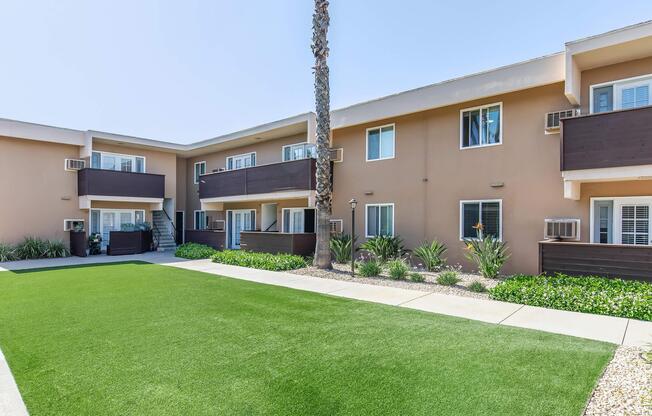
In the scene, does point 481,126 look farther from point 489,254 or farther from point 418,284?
point 418,284

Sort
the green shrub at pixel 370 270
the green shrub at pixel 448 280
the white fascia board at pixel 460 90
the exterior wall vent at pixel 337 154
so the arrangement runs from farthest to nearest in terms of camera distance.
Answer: the exterior wall vent at pixel 337 154
the green shrub at pixel 370 270
the white fascia board at pixel 460 90
the green shrub at pixel 448 280

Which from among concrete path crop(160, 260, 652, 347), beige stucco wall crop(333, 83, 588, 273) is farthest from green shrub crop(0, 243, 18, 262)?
beige stucco wall crop(333, 83, 588, 273)

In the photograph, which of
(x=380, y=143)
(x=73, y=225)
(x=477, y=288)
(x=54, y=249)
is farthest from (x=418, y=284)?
(x=73, y=225)

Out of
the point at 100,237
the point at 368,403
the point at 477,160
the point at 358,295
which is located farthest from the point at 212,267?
the point at 368,403

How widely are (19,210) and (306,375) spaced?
63.5 feet

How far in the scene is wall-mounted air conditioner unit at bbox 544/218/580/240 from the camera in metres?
10.2

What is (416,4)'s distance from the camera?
12.9 metres

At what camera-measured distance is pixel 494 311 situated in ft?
24.5

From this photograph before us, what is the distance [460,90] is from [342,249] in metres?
7.21

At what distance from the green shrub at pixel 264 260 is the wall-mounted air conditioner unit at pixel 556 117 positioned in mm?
9221

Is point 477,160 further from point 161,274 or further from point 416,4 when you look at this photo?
point 161,274

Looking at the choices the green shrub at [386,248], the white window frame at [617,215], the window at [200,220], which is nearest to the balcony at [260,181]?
the window at [200,220]

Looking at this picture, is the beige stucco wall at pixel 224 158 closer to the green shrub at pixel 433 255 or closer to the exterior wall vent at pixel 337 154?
the exterior wall vent at pixel 337 154

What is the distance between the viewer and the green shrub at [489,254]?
11.2 meters
